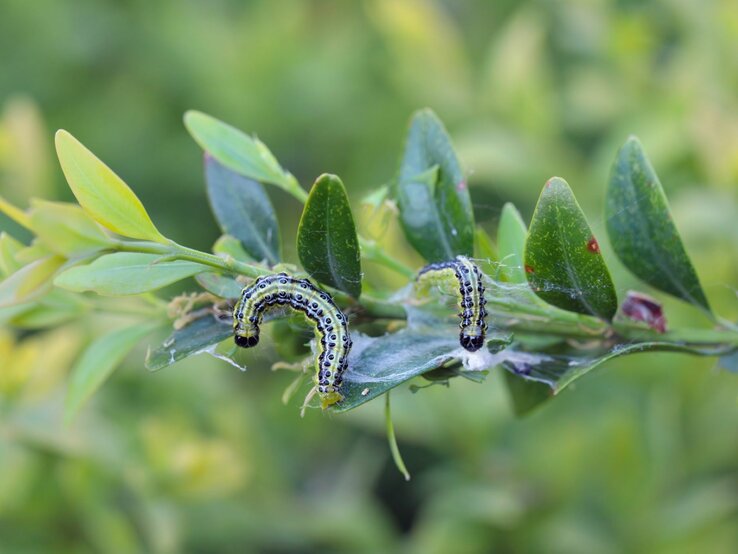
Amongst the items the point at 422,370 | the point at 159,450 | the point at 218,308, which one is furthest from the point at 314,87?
the point at 422,370

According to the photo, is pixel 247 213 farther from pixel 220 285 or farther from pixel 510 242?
pixel 510 242

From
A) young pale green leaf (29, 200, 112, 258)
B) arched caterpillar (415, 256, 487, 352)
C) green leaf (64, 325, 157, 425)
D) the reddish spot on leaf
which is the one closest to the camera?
young pale green leaf (29, 200, 112, 258)

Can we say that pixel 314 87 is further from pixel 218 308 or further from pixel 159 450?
pixel 218 308

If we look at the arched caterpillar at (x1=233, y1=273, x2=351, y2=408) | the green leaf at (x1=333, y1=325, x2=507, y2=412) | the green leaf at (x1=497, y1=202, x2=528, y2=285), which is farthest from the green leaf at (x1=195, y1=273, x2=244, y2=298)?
the green leaf at (x1=497, y1=202, x2=528, y2=285)

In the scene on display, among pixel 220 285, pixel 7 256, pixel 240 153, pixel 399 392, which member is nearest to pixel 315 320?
pixel 220 285

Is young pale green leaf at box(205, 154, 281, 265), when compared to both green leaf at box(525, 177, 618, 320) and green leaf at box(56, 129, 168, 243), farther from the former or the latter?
green leaf at box(525, 177, 618, 320)

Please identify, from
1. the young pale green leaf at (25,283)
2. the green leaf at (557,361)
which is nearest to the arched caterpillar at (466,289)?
the green leaf at (557,361)
